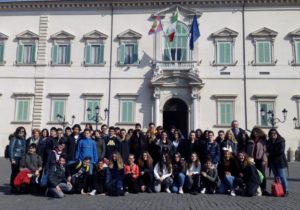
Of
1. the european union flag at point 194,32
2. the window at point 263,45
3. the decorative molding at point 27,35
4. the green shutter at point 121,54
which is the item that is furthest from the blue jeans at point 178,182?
the decorative molding at point 27,35

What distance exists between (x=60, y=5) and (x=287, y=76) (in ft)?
57.9

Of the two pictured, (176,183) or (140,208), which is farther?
(176,183)

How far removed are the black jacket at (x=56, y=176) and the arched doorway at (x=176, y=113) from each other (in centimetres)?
1492

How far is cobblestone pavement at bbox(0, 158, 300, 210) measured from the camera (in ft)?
27.2

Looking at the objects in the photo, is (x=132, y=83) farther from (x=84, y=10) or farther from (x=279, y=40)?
(x=279, y=40)

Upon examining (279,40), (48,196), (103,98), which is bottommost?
(48,196)

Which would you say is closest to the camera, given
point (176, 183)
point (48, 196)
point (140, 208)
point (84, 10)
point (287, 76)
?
point (140, 208)

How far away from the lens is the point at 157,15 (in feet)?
82.5

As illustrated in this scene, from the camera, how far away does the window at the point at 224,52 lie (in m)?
24.4

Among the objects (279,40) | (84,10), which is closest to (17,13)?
(84,10)

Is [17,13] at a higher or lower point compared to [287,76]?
higher

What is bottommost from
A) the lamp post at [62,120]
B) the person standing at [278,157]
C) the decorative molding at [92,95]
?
the person standing at [278,157]

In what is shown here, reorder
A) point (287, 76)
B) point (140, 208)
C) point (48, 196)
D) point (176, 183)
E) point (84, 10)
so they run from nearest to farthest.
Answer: point (140, 208) → point (48, 196) → point (176, 183) → point (287, 76) → point (84, 10)

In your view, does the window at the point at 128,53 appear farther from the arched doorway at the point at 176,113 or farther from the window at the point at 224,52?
the window at the point at 224,52
